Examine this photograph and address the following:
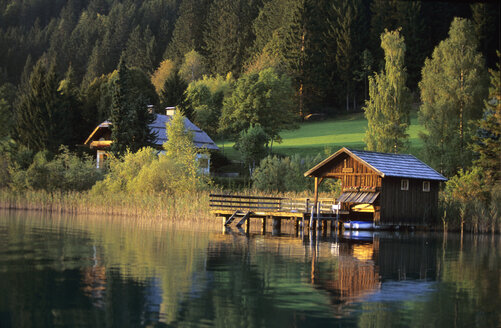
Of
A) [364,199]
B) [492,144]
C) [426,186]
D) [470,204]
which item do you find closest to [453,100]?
[492,144]

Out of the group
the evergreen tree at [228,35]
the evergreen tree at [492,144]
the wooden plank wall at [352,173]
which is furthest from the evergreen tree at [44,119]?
the evergreen tree at [492,144]

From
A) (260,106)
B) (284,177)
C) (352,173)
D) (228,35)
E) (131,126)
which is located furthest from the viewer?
(228,35)

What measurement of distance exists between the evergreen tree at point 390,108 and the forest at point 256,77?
112 mm

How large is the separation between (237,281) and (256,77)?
6275cm

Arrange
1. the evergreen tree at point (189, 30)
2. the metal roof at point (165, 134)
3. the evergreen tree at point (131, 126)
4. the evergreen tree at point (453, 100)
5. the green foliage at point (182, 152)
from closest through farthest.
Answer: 1. the green foliage at point (182, 152)
2. the evergreen tree at point (453, 100)
3. the evergreen tree at point (131, 126)
4. the metal roof at point (165, 134)
5. the evergreen tree at point (189, 30)

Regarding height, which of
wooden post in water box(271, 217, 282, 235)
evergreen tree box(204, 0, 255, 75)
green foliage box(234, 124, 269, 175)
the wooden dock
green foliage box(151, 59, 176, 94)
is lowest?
→ wooden post in water box(271, 217, 282, 235)

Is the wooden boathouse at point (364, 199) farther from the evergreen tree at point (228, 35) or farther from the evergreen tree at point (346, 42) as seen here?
the evergreen tree at point (228, 35)

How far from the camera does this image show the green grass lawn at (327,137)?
75688mm

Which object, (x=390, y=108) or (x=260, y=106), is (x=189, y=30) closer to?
(x=260, y=106)

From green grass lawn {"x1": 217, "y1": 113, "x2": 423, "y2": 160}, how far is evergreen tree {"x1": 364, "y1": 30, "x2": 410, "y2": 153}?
1499cm

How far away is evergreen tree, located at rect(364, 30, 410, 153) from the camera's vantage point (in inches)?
2169

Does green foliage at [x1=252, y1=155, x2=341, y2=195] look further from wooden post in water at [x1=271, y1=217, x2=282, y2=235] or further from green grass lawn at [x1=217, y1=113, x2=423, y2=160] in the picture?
green grass lawn at [x1=217, y1=113, x2=423, y2=160]

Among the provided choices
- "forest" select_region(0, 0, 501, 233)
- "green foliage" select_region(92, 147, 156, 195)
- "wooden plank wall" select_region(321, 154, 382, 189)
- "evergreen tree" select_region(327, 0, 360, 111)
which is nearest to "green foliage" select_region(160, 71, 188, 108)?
"forest" select_region(0, 0, 501, 233)

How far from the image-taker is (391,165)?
4166 centimetres
